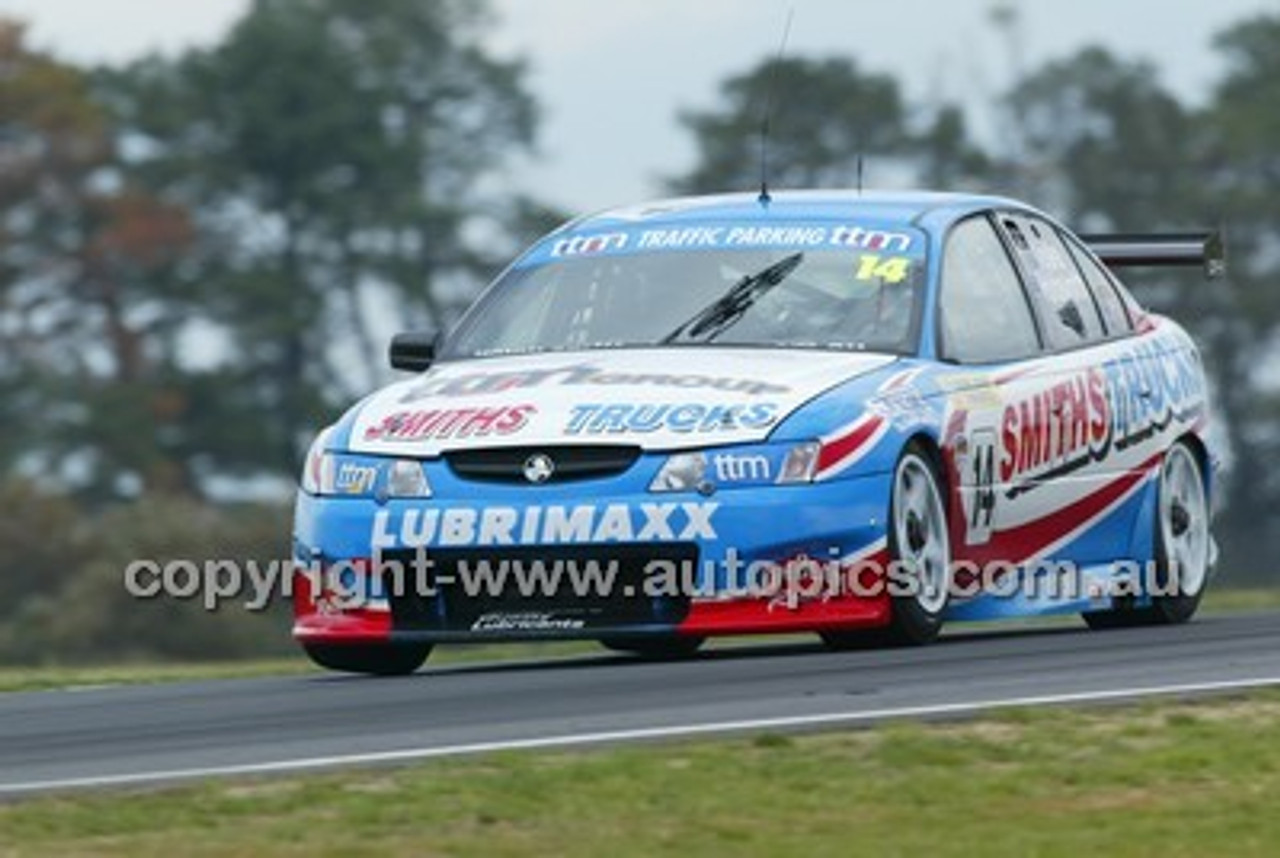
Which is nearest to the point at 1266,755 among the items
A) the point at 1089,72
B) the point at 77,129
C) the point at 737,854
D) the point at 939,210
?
the point at 737,854

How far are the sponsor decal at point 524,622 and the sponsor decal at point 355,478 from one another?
0.53 m

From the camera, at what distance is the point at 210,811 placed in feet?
26.8

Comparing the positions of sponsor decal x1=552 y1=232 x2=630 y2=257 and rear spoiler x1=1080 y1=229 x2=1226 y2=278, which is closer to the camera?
sponsor decal x1=552 y1=232 x2=630 y2=257

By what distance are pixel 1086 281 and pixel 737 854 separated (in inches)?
276

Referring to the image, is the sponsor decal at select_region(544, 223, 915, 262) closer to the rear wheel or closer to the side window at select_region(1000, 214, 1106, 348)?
the side window at select_region(1000, 214, 1106, 348)

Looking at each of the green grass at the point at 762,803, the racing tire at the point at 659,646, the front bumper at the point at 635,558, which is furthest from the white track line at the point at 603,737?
the racing tire at the point at 659,646

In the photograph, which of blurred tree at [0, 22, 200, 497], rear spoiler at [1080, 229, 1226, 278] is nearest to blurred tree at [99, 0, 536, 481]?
blurred tree at [0, 22, 200, 497]

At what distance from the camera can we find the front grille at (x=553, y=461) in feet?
38.1

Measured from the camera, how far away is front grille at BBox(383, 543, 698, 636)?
456 inches

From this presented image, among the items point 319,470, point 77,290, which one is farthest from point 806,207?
point 77,290

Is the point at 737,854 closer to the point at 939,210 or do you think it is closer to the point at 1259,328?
the point at 939,210

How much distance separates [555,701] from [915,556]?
6.52 feet

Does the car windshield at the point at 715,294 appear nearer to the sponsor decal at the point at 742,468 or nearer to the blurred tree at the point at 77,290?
the sponsor decal at the point at 742,468

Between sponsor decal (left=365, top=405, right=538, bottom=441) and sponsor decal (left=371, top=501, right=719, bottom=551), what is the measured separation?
10.5 inches
